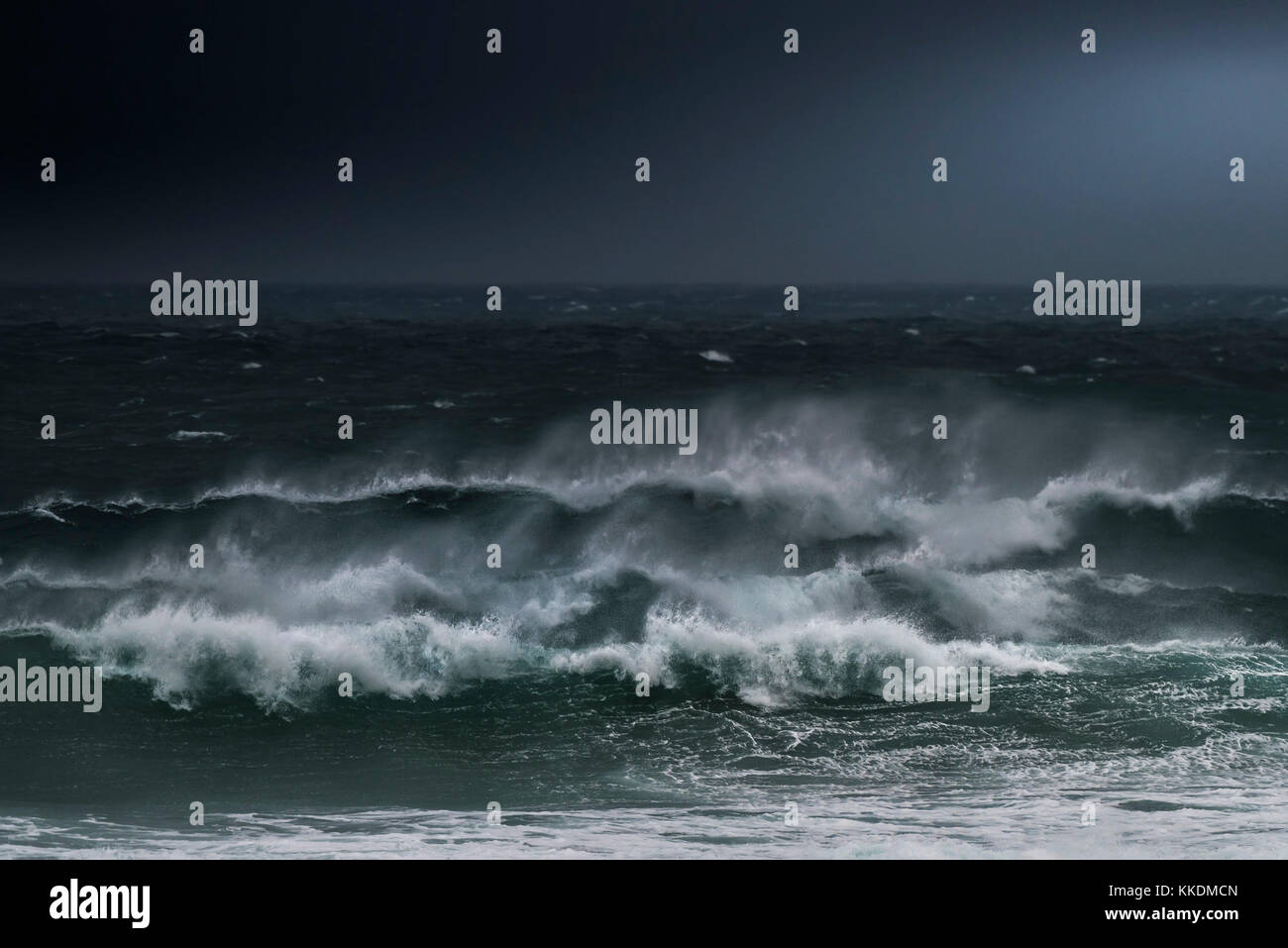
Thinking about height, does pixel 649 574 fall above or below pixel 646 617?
above

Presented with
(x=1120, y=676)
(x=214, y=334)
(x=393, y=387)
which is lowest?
(x=1120, y=676)

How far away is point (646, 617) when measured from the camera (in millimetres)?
16938

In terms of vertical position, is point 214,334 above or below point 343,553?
above

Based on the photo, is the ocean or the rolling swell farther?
the rolling swell

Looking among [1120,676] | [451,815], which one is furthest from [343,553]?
[1120,676]

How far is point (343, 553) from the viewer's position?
19.2 m

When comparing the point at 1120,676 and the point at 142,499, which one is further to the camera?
the point at 142,499

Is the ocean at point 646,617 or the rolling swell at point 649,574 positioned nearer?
the ocean at point 646,617

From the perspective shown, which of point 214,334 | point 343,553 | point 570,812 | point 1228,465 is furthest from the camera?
point 214,334

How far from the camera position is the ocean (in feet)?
38.1

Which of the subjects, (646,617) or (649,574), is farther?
(649,574)

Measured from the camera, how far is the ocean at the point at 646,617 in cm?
1160

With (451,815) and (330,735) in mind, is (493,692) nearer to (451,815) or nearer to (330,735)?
(330,735)

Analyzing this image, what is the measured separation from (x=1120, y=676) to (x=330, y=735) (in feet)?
34.7
